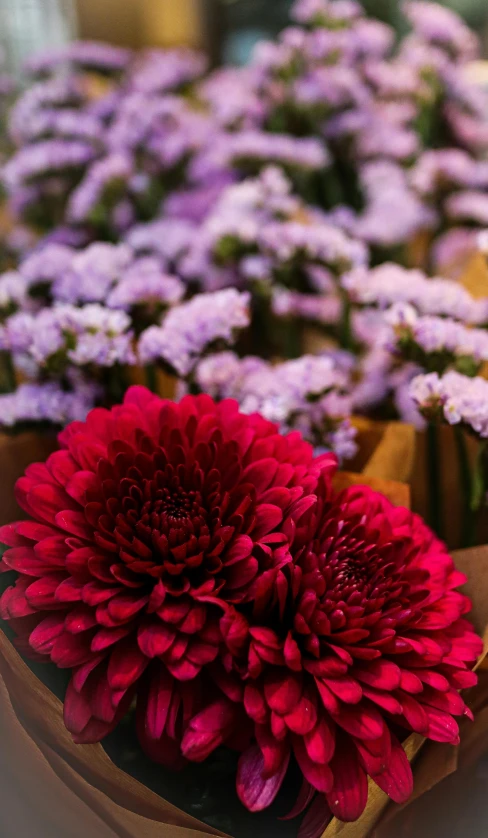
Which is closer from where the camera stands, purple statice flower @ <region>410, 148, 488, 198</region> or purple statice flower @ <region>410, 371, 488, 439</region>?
purple statice flower @ <region>410, 371, 488, 439</region>

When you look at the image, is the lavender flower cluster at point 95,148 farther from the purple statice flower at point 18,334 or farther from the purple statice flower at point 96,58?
A: the purple statice flower at point 18,334

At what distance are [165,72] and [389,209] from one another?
29 cm

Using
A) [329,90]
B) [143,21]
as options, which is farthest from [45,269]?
[143,21]

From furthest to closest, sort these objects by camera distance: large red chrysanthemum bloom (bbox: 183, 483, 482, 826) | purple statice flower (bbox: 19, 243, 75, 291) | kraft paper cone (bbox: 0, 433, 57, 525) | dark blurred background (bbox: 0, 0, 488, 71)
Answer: dark blurred background (bbox: 0, 0, 488, 71) → purple statice flower (bbox: 19, 243, 75, 291) → kraft paper cone (bbox: 0, 433, 57, 525) → large red chrysanthemum bloom (bbox: 183, 483, 482, 826)

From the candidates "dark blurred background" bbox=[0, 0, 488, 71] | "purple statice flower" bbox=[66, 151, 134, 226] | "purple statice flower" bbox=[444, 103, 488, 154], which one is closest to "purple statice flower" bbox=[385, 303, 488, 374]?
"purple statice flower" bbox=[66, 151, 134, 226]

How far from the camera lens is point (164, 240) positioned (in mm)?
556

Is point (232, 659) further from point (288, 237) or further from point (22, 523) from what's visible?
point (288, 237)

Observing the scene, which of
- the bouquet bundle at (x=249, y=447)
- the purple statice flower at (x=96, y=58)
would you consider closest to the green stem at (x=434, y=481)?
the bouquet bundle at (x=249, y=447)

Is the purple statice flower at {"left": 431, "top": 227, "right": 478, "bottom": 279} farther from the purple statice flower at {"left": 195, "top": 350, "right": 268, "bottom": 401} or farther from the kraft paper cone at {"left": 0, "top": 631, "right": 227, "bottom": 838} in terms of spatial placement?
the kraft paper cone at {"left": 0, "top": 631, "right": 227, "bottom": 838}

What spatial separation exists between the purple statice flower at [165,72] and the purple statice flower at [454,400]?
51 cm

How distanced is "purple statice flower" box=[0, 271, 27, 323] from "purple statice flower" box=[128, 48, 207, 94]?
36 cm

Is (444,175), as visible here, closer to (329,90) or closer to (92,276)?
(329,90)

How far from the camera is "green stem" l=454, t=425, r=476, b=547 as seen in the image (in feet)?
1.15

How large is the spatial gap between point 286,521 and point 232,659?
0.15ft
